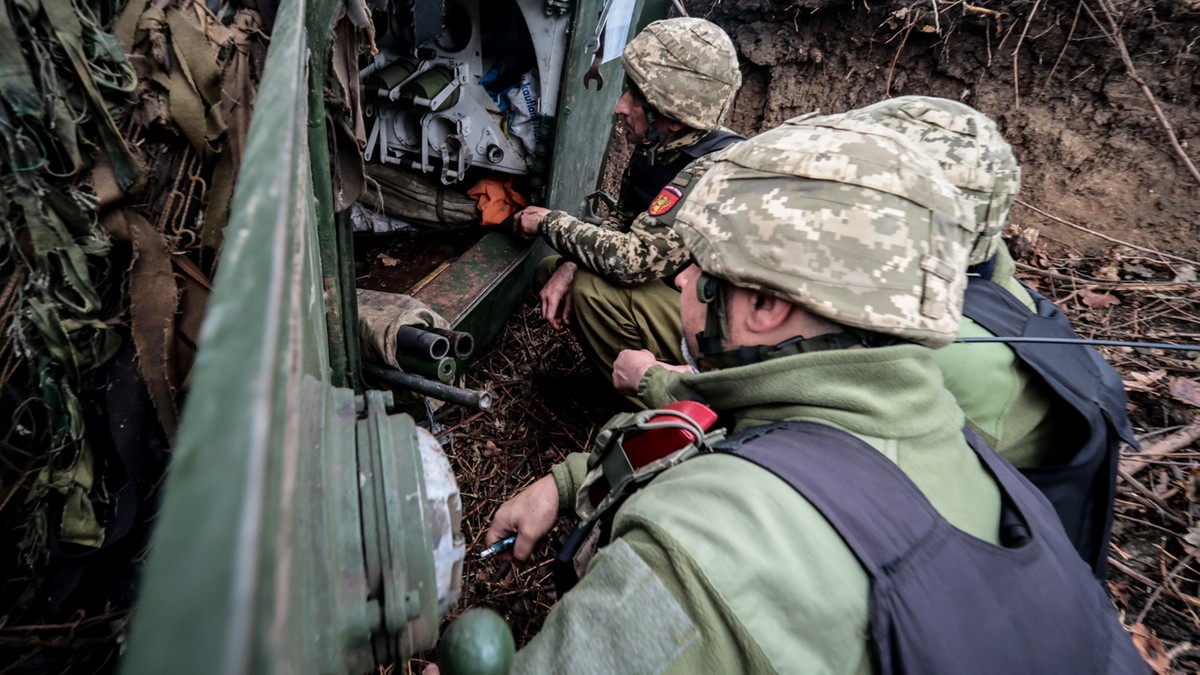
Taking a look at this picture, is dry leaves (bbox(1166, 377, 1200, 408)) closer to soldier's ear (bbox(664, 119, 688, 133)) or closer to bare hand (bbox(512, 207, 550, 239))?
Result: soldier's ear (bbox(664, 119, 688, 133))

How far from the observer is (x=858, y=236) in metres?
1.33

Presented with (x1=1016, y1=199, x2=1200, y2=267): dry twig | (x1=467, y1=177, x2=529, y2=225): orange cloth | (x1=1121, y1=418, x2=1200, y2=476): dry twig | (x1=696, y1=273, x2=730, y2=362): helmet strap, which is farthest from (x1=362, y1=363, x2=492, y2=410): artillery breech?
(x1=1016, y1=199, x2=1200, y2=267): dry twig

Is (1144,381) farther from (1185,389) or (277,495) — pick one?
(277,495)

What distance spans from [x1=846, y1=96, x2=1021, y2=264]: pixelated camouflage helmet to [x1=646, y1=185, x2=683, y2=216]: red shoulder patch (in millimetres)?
814

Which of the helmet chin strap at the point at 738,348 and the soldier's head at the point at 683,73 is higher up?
the soldier's head at the point at 683,73

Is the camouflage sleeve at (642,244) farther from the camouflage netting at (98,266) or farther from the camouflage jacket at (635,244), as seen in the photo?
the camouflage netting at (98,266)

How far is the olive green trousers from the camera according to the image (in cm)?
307

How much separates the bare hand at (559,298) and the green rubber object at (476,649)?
8.70 ft

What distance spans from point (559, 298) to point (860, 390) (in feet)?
7.56

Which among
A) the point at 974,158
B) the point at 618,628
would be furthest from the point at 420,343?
the point at 974,158

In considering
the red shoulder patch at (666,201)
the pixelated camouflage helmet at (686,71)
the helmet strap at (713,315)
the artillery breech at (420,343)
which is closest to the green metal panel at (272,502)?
the helmet strap at (713,315)

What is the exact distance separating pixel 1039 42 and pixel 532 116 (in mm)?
3757

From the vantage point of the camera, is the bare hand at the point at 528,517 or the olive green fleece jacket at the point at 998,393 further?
the olive green fleece jacket at the point at 998,393

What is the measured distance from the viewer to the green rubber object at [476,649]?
753 millimetres
